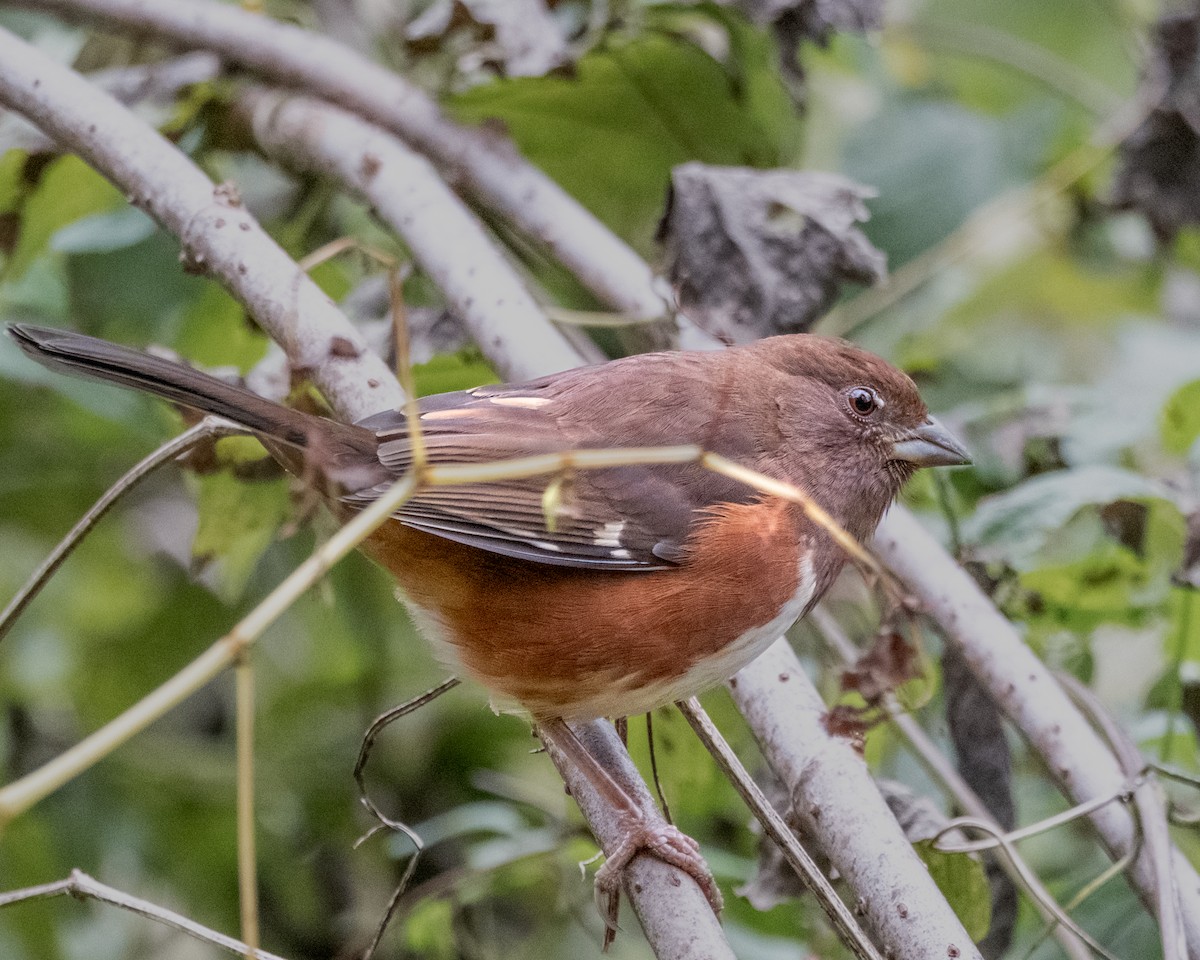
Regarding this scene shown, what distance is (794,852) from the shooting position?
6.16 feet

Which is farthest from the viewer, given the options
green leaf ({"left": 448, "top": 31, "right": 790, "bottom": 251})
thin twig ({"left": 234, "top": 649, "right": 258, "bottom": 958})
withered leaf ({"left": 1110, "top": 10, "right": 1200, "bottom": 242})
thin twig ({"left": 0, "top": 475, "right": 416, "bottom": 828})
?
withered leaf ({"left": 1110, "top": 10, "right": 1200, "bottom": 242})

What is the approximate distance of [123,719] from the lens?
1284 mm

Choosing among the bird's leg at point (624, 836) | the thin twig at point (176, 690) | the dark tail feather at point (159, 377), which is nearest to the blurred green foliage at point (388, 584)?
the bird's leg at point (624, 836)

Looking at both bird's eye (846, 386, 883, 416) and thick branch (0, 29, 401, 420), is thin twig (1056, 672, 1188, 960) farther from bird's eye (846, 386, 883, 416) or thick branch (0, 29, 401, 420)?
thick branch (0, 29, 401, 420)

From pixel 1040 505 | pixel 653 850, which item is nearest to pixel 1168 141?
pixel 1040 505

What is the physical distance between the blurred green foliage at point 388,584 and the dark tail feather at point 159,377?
471 mm

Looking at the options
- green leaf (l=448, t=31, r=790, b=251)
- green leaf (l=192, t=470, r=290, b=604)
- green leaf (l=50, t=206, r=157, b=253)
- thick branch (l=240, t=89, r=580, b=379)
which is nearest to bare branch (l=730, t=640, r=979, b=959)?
thick branch (l=240, t=89, r=580, b=379)

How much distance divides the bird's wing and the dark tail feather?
0.60 ft

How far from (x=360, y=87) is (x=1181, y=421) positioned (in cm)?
193

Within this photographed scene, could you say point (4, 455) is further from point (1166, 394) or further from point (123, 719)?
point (1166, 394)

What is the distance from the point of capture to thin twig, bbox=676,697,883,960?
5.79ft

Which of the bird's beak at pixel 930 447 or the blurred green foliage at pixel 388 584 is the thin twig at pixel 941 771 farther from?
the bird's beak at pixel 930 447

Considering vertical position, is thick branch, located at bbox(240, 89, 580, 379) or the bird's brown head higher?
thick branch, located at bbox(240, 89, 580, 379)

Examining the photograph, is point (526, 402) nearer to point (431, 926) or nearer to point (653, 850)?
point (653, 850)
